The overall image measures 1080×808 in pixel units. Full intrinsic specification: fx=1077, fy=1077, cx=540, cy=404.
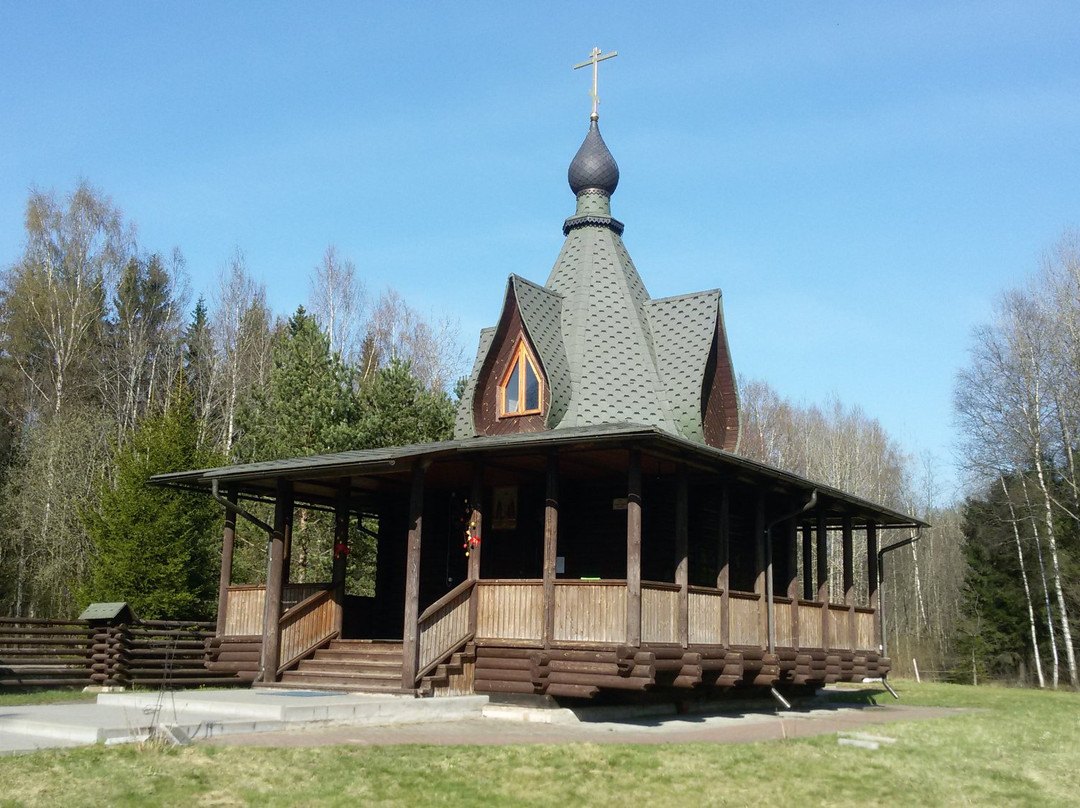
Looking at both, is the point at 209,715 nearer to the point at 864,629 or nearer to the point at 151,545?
the point at 151,545

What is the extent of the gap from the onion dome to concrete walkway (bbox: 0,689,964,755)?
11082 millimetres

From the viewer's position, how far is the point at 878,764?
37.8 feet

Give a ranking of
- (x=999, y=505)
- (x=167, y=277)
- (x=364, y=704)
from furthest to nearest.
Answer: (x=167, y=277)
(x=999, y=505)
(x=364, y=704)

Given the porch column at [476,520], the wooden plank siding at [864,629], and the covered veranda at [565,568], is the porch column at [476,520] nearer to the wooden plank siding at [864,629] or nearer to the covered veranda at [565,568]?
the covered veranda at [565,568]

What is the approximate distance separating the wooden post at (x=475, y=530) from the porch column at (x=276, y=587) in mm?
3689

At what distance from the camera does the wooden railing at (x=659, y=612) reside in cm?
1470

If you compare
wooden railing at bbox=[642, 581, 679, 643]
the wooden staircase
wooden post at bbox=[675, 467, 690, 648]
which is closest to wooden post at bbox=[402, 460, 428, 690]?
the wooden staircase

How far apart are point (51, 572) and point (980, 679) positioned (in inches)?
1239

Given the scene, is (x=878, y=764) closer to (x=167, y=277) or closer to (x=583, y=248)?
(x=583, y=248)

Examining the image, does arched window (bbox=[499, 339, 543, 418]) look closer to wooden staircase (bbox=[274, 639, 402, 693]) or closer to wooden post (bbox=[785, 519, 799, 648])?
wooden staircase (bbox=[274, 639, 402, 693])

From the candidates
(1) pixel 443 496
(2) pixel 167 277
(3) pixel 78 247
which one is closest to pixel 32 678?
(1) pixel 443 496

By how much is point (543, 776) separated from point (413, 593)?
19.5 ft

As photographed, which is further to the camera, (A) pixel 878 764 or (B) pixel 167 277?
(B) pixel 167 277

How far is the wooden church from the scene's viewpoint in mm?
15148
